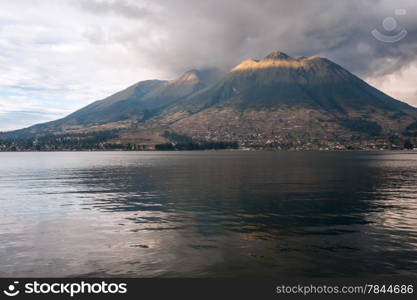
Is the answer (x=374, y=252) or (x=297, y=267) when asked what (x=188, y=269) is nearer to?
(x=297, y=267)

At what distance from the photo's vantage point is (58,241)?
38281 mm

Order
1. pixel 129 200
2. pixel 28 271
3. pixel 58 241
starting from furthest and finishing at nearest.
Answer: pixel 129 200 → pixel 58 241 → pixel 28 271

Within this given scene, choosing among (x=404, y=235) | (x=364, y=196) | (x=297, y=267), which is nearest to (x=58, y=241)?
(x=297, y=267)

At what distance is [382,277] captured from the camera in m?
27.4

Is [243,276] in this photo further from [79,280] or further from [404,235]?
[404,235]

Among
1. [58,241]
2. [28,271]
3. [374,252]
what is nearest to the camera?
[28,271]

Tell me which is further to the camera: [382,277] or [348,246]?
[348,246]

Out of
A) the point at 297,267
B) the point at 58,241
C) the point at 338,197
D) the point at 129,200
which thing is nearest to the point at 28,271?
the point at 58,241

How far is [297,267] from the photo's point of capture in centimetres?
2939

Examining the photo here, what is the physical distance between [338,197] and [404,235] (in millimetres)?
30657

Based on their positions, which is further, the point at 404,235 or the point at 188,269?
the point at 404,235

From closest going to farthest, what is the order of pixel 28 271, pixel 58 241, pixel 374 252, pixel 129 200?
1. pixel 28 271
2. pixel 374 252
3. pixel 58 241
4. pixel 129 200

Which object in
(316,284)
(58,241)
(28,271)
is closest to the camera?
(316,284)

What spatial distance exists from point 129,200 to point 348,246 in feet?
144
